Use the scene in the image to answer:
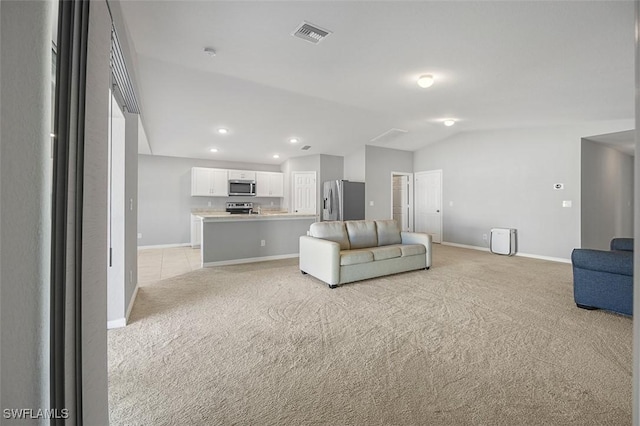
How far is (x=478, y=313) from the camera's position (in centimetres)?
281

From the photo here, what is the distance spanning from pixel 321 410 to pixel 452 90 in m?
4.17

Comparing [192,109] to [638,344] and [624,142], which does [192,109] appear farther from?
[624,142]

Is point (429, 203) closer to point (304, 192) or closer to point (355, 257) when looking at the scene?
point (304, 192)

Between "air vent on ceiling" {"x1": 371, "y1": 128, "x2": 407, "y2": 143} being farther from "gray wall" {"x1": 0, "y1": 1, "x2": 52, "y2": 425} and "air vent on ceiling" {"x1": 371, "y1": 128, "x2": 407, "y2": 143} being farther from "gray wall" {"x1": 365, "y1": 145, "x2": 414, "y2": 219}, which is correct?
"gray wall" {"x1": 0, "y1": 1, "x2": 52, "y2": 425}

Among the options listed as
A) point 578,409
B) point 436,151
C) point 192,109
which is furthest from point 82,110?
point 436,151

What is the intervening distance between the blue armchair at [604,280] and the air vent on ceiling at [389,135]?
4.28 meters

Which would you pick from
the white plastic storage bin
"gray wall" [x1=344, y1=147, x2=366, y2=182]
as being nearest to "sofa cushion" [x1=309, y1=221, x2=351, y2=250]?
"gray wall" [x1=344, y1=147, x2=366, y2=182]

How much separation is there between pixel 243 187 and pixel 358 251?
15.4 feet

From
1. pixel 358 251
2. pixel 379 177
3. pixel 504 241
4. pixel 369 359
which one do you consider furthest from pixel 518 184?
pixel 369 359

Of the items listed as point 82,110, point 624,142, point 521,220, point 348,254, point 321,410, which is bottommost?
point 321,410

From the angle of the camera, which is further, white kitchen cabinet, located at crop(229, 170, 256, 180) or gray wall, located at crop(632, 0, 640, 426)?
white kitchen cabinet, located at crop(229, 170, 256, 180)

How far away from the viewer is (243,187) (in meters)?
7.67

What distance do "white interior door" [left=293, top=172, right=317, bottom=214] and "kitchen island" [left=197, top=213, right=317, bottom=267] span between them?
175 centimetres

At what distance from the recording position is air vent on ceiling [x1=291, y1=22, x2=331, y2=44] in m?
2.55
